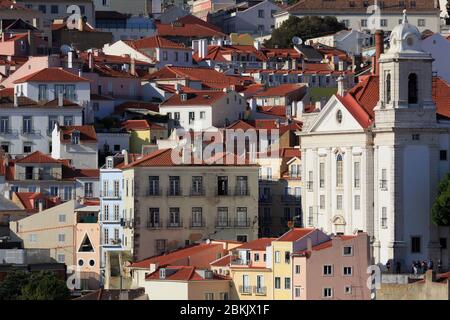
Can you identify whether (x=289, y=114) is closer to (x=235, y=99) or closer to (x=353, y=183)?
(x=235, y=99)

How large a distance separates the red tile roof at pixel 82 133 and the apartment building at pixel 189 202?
20.8 metres

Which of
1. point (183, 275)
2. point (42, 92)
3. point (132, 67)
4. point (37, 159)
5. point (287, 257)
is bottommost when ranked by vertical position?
point (183, 275)

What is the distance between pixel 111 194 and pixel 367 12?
8141 cm

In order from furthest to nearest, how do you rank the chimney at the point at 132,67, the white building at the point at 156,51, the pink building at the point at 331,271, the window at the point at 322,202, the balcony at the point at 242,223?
the white building at the point at 156,51, the chimney at the point at 132,67, the balcony at the point at 242,223, the window at the point at 322,202, the pink building at the point at 331,271

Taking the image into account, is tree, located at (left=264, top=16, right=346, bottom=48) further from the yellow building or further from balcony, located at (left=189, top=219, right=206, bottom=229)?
balcony, located at (left=189, top=219, right=206, bottom=229)

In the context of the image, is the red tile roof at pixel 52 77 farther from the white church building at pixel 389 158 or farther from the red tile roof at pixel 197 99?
the white church building at pixel 389 158

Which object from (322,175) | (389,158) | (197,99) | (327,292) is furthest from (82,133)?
(327,292)

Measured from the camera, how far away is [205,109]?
129500 mm

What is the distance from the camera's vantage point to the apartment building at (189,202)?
102 m

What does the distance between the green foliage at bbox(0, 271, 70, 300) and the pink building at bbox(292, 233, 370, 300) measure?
7.76 metres

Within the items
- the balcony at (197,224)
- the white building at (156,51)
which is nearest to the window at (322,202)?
the balcony at (197,224)

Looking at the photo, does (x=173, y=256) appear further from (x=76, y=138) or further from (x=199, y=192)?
(x=76, y=138)

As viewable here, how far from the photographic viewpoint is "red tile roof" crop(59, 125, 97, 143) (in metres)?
124

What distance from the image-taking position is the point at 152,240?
335ft
